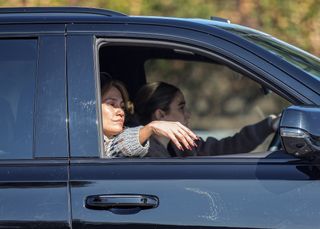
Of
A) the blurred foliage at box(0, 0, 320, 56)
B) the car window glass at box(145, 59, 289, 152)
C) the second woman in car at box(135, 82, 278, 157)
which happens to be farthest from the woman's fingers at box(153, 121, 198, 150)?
the blurred foliage at box(0, 0, 320, 56)

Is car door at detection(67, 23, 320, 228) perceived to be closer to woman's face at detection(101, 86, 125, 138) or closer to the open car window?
woman's face at detection(101, 86, 125, 138)

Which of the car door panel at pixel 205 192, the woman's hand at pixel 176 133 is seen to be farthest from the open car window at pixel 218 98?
the car door panel at pixel 205 192

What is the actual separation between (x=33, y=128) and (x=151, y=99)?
1636mm

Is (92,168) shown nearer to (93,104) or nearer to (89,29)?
(93,104)

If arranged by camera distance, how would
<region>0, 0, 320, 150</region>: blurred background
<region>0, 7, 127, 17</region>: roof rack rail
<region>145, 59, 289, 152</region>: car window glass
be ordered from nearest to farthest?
<region>0, 7, 127, 17</region>: roof rack rail
<region>145, 59, 289, 152</region>: car window glass
<region>0, 0, 320, 150</region>: blurred background

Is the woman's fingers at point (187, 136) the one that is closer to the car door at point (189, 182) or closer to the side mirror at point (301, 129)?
the car door at point (189, 182)

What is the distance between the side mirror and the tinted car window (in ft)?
3.37

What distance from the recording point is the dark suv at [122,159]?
3.36 metres

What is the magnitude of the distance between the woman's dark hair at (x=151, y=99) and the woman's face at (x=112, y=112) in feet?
1.90

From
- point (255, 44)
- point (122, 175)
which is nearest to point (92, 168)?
point (122, 175)

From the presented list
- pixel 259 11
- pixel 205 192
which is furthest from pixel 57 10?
pixel 259 11

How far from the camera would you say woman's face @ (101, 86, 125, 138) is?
4.18m

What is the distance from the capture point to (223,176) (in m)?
3.44

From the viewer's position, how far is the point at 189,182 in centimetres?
342
